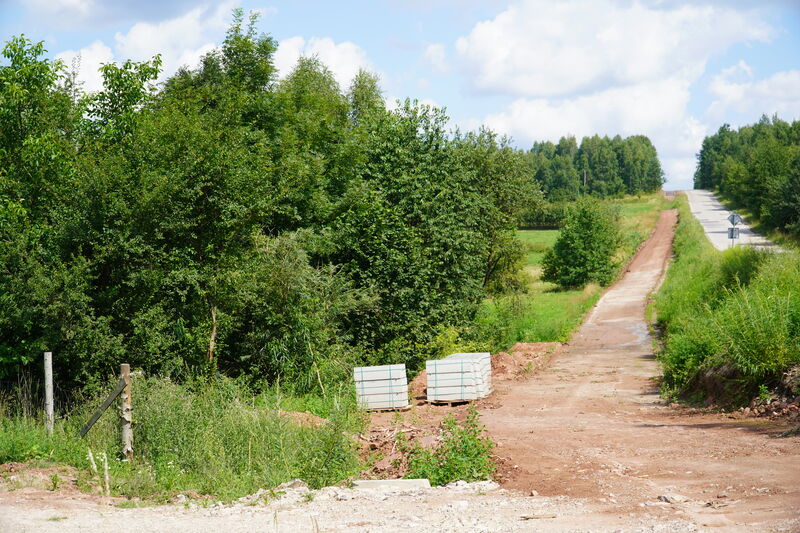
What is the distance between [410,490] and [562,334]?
2254 centimetres

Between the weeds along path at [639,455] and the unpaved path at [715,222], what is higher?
the unpaved path at [715,222]

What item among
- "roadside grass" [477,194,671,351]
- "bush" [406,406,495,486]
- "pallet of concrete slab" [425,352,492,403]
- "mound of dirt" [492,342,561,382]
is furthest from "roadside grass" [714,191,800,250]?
"bush" [406,406,495,486]

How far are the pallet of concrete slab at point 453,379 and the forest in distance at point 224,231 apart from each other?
10.2 ft

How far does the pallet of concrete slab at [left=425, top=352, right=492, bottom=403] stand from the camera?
16625 mm

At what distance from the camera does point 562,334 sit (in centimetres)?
3100

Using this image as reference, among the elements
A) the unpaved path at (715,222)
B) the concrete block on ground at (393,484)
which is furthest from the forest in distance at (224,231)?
the unpaved path at (715,222)

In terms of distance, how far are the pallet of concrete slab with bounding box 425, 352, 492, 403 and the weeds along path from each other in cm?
75

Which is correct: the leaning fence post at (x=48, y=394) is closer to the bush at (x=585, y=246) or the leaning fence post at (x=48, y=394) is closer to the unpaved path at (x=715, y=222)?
the unpaved path at (x=715, y=222)

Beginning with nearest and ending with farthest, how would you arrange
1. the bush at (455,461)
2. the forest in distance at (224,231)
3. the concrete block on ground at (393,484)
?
the concrete block on ground at (393,484) → the bush at (455,461) → the forest in distance at (224,231)

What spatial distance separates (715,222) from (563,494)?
81.1 metres

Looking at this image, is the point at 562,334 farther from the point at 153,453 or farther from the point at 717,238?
the point at 717,238

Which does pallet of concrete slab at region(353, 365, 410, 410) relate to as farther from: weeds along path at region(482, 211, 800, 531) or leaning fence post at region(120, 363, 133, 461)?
leaning fence post at region(120, 363, 133, 461)

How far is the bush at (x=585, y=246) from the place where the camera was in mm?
50719

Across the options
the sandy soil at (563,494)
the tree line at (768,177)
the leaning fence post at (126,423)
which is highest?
the tree line at (768,177)
